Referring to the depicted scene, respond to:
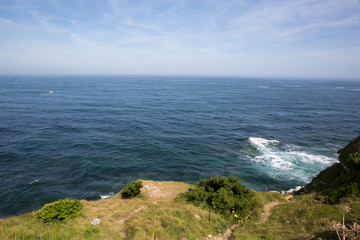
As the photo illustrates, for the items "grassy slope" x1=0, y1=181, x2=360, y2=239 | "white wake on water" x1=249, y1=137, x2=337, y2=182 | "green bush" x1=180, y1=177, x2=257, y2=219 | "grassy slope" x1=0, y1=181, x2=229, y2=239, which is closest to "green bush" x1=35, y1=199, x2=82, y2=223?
"grassy slope" x1=0, y1=181, x2=229, y2=239

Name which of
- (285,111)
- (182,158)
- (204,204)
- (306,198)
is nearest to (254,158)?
(182,158)

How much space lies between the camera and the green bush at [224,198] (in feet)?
66.3

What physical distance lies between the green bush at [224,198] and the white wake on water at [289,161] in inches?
631

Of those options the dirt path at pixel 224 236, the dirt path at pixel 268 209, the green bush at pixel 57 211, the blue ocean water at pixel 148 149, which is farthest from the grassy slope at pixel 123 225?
the blue ocean water at pixel 148 149

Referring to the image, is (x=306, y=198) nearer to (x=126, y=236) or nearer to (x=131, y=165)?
(x=126, y=236)

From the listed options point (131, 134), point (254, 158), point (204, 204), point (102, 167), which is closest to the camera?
point (204, 204)

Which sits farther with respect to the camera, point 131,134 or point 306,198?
point 131,134

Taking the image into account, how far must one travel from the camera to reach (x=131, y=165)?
3756 cm

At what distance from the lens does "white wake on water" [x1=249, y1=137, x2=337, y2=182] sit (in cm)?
3506

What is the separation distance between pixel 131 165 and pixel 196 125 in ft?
97.2

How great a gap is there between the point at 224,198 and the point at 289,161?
25.3 m

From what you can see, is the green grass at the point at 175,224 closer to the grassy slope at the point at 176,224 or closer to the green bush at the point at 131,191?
the grassy slope at the point at 176,224

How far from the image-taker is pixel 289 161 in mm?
38938

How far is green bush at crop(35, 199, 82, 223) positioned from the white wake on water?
31.6 metres
